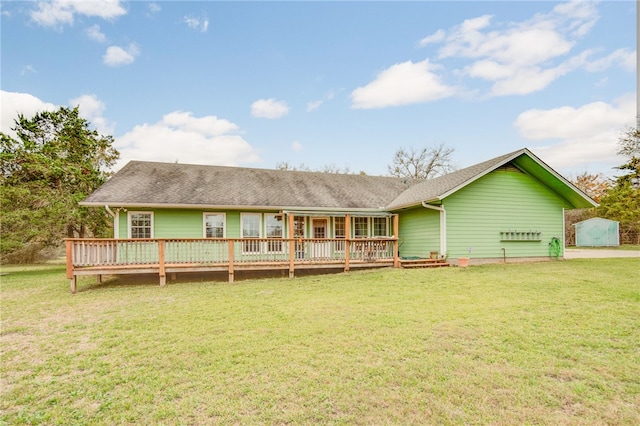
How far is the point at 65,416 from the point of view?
317 centimetres

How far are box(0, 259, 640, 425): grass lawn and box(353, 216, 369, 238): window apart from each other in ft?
24.7

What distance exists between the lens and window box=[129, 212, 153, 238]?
13.0 m

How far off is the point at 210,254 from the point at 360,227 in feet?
23.4

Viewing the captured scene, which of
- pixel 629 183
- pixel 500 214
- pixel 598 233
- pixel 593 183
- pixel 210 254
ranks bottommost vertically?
pixel 598 233

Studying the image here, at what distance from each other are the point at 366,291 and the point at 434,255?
5.81m

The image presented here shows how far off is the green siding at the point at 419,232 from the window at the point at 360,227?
1.75 metres

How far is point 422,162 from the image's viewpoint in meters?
35.7

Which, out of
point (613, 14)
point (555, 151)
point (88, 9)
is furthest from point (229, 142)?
point (555, 151)

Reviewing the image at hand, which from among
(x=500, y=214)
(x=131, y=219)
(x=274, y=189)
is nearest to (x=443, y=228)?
(x=500, y=214)

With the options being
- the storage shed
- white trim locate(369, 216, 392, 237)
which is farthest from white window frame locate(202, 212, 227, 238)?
the storage shed

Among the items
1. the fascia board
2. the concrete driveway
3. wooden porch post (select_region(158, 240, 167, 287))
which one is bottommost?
the concrete driveway

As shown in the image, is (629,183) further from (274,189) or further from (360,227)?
(274,189)

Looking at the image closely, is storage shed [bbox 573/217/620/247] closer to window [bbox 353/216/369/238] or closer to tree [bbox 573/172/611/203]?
tree [bbox 573/172/611/203]

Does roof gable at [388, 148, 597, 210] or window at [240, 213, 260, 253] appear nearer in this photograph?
roof gable at [388, 148, 597, 210]
